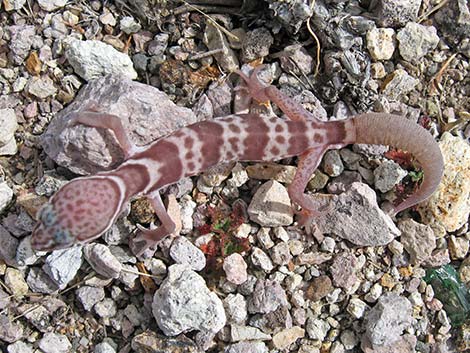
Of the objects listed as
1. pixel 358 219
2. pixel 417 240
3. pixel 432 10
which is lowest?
pixel 417 240

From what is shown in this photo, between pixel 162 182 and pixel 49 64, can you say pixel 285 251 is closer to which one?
pixel 162 182

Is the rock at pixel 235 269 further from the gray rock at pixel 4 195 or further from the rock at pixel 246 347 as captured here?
the gray rock at pixel 4 195

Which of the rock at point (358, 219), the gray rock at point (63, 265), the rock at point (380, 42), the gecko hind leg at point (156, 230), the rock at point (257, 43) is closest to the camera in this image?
the gray rock at point (63, 265)

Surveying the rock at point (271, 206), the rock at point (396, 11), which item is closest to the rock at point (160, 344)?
the rock at point (271, 206)

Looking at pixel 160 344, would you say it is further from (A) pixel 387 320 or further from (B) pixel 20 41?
(B) pixel 20 41

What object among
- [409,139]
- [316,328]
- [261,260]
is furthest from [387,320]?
[409,139]

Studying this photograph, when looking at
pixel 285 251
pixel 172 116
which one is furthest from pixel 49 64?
pixel 285 251
